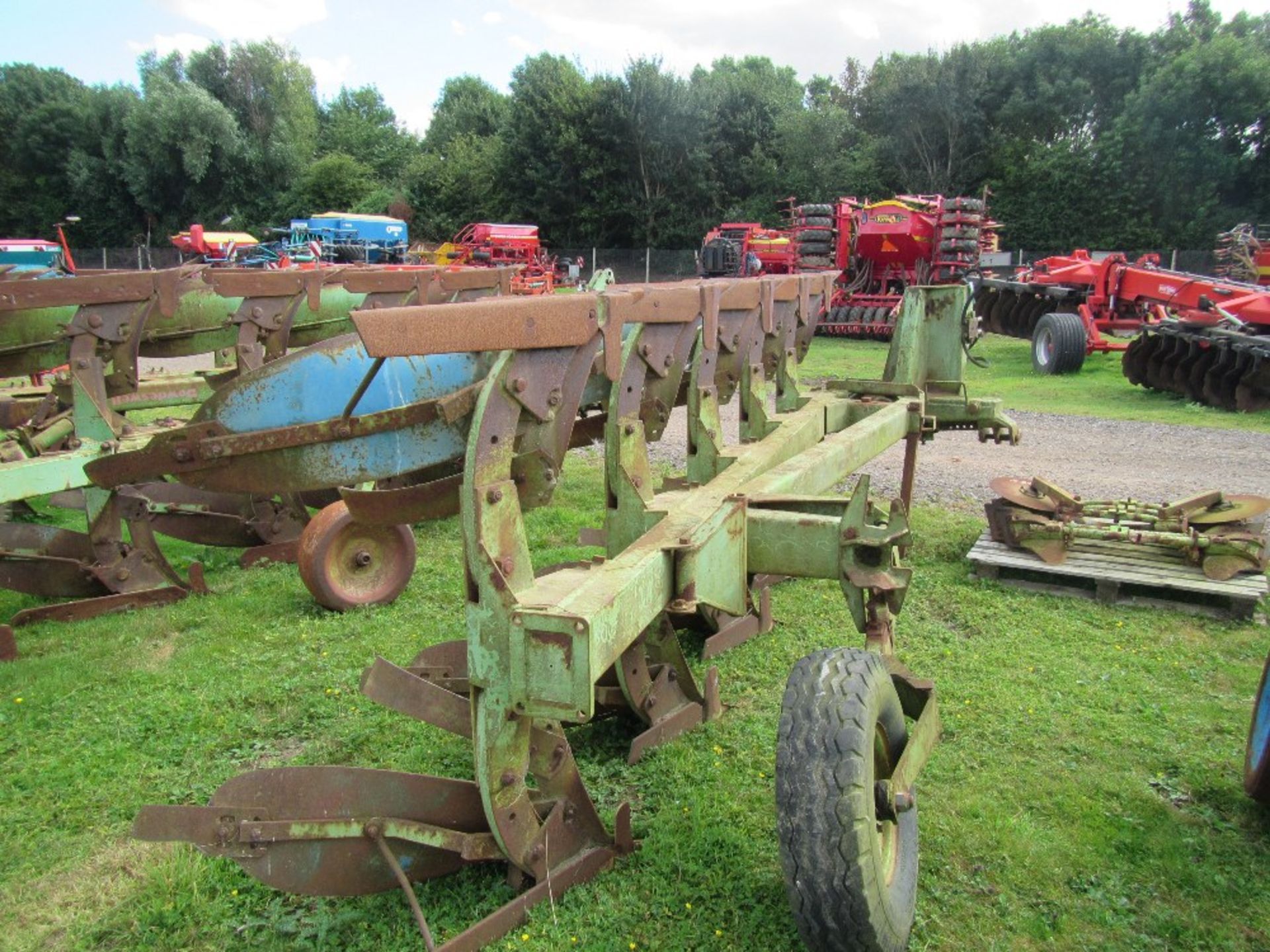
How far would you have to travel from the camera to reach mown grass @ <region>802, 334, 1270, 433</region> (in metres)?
10.8

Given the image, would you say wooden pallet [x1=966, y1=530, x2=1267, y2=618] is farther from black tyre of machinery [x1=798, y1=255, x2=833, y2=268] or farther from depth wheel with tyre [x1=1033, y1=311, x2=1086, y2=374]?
black tyre of machinery [x1=798, y1=255, x2=833, y2=268]

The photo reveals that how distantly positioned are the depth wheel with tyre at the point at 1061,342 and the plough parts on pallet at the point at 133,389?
32.4 feet

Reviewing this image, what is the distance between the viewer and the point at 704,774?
11.4ft

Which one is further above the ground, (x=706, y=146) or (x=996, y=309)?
(x=706, y=146)

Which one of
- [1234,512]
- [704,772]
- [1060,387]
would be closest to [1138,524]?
[1234,512]

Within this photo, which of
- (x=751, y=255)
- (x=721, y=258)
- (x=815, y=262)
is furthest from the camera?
(x=721, y=258)

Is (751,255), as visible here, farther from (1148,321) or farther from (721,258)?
(1148,321)

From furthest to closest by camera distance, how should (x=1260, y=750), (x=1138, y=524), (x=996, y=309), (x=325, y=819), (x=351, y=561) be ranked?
(x=996, y=309), (x=1138, y=524), (x=351, y=561), (x=1260, y=750), (x=325, y=819)

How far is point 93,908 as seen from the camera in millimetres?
2828

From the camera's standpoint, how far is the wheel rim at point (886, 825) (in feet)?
8.32

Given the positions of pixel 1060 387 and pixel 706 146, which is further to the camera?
pixel 706 146

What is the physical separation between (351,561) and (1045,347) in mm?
12143

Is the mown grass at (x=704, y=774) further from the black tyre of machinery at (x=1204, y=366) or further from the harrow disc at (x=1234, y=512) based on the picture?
the black tyre of machinery at (x=1204, y=366)

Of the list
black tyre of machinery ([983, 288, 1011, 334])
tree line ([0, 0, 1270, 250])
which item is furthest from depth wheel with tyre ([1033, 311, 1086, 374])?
tree line ([0, 0, 1270, 250])
